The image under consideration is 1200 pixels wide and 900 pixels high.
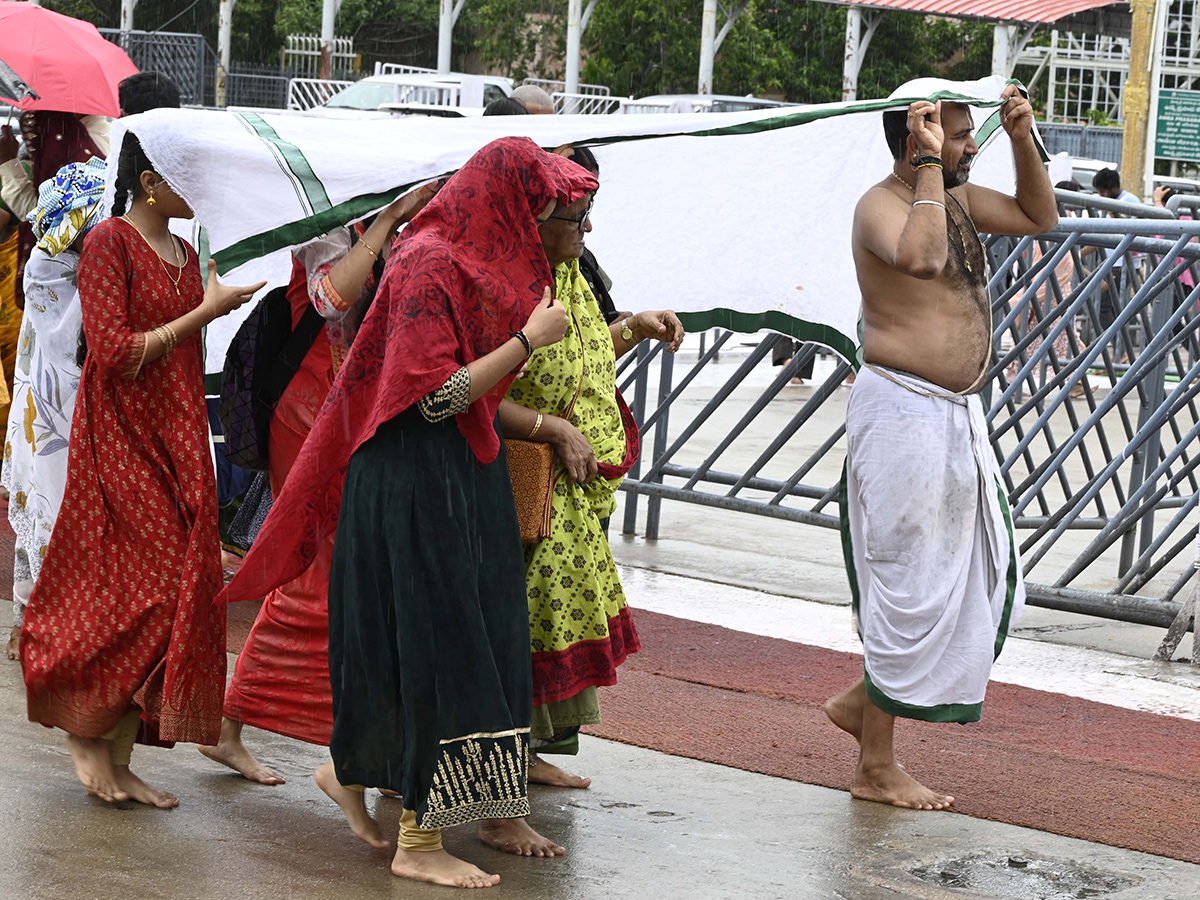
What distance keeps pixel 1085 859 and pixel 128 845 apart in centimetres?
231

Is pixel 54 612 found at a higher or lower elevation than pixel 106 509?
lower

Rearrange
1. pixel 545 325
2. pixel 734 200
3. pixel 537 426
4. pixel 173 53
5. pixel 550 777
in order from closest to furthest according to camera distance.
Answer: pixel 545 325 < pixel 537 426 < pixel 550 777 < pixel 734 200 < pixel 173 53

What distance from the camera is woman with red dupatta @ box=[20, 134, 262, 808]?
4.15 m

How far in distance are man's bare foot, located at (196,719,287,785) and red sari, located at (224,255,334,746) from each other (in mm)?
185

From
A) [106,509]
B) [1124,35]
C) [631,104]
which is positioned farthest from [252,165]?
[1124,35]

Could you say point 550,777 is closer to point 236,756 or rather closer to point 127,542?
point 236,756

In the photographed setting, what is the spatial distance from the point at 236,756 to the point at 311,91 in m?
27.1

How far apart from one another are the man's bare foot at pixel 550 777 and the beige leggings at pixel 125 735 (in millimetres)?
1053

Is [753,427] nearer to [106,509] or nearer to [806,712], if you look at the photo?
[806,712]

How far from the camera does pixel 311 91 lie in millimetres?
30266

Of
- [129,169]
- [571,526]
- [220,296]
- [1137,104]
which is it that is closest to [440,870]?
[571,526]

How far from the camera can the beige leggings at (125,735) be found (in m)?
4.25

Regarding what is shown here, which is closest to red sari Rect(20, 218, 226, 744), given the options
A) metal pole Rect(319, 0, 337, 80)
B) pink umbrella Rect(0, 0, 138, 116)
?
pink umbrella Rect(0, 0, 138, 116)

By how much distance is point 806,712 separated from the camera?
5.40 metres
